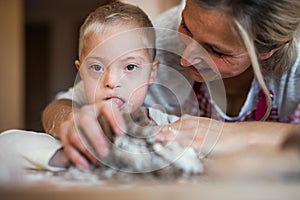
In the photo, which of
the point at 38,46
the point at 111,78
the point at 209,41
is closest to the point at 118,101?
the point at 111,78

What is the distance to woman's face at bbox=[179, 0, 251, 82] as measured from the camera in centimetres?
54

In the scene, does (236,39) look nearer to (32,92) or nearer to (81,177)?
(81,177)

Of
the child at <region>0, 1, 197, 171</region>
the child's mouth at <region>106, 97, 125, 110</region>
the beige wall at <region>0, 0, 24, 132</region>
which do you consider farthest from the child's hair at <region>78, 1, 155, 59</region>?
the beige wall at <region>0, 0, 24, 132</region>

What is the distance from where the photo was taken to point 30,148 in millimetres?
394

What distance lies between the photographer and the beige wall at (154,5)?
2.08ft

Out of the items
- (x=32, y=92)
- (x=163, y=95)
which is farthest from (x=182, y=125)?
(x=32, y=92)

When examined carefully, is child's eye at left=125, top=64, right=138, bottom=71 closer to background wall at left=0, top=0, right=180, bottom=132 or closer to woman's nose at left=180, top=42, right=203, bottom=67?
woman's nose at left=180, top=42, right=203, bottom=67

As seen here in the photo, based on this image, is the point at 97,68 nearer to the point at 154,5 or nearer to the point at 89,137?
the point at 89,137

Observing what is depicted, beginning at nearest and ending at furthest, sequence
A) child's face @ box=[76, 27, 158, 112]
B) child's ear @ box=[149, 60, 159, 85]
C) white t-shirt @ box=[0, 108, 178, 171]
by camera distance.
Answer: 1. white t-shirt @ box=[0, 108, 178, 171]
2. child's face @ box=[76, 27, 158, 112]
3. child's ear @ box=[149, 60, 159, 85]

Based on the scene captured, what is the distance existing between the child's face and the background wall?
49.9 inches

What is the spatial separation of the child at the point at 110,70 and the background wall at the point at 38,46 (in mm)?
1237

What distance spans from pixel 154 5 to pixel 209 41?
0.24m

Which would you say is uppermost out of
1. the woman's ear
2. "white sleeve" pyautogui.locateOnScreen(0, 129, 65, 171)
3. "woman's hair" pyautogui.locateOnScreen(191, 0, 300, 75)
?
"woman's hair" pyautogui.locateOnScreen(191, 0, 300, 75)

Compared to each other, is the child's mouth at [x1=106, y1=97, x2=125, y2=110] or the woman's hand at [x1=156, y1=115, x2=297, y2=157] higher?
the child's mouth at [x1=106, y1=97, x2=125, y2=110]
